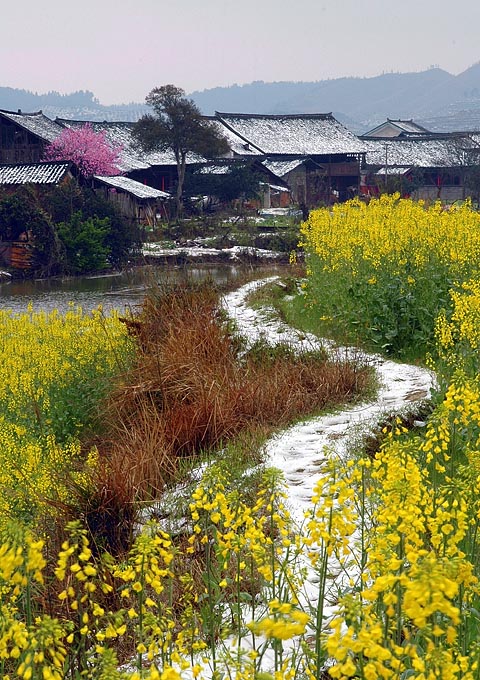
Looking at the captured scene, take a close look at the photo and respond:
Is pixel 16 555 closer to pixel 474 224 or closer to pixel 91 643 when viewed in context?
pixel 91 643

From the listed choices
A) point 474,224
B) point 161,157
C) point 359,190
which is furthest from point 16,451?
point 359,190

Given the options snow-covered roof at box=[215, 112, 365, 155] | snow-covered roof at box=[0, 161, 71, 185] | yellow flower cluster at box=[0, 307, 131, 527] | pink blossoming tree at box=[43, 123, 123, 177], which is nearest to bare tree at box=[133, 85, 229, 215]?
pink blossoming tree at box=[43, 123, 123, 177]

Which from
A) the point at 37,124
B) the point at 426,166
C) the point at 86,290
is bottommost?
the point at 86,290

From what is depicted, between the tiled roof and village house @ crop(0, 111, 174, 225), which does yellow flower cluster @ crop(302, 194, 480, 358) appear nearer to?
village house @ crop(0, 111, 174, 225)

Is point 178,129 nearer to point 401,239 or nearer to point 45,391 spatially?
point 401,239

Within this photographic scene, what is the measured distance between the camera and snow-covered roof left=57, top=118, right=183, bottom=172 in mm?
39156

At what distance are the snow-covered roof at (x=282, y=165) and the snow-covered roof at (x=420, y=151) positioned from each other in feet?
22.4

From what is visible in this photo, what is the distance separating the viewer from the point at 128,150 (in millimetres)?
41625

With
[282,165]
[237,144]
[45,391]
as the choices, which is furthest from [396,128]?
[45,391]

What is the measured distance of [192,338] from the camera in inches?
362

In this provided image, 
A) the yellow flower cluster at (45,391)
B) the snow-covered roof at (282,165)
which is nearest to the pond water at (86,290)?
the yellow flower cluster at (45,391)

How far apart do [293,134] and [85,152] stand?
16112mm

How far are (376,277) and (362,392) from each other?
9.78 ft

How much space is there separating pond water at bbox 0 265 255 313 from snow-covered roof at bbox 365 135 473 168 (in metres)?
26.0
